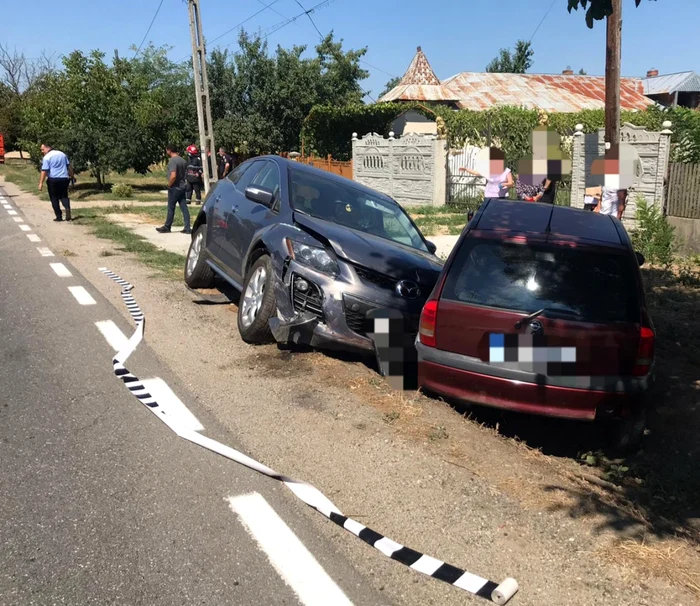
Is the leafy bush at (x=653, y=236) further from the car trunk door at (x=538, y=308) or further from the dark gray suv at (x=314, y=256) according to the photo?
the car trunk door at (x=538, y=308)

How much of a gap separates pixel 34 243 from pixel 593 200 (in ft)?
32.1

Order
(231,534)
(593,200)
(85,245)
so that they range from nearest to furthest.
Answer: (231,534) < (593,200) < (85,245)

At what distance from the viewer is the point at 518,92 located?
41938 millimetres

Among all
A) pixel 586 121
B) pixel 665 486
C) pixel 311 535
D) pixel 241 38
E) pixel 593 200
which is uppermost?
pixel 241 38

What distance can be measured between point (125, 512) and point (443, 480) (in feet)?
5.64

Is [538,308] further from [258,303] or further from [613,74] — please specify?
[613,74]

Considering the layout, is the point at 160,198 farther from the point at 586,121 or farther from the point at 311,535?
the point at 311,535

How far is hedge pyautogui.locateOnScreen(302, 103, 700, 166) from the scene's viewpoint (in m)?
16.5

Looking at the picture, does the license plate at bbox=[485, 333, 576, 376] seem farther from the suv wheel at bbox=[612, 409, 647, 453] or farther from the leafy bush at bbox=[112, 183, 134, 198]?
the leafy bush at bbox=[112, 183, 134, 198]

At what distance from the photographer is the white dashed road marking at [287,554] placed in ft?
9.62

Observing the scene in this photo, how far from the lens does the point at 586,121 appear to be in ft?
82.4

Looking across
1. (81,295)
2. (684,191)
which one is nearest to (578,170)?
(684,191)

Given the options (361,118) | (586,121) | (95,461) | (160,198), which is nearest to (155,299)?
(95,461)

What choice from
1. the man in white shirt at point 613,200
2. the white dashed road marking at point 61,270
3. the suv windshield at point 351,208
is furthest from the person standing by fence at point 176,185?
the man in white shirt at point 613,200
